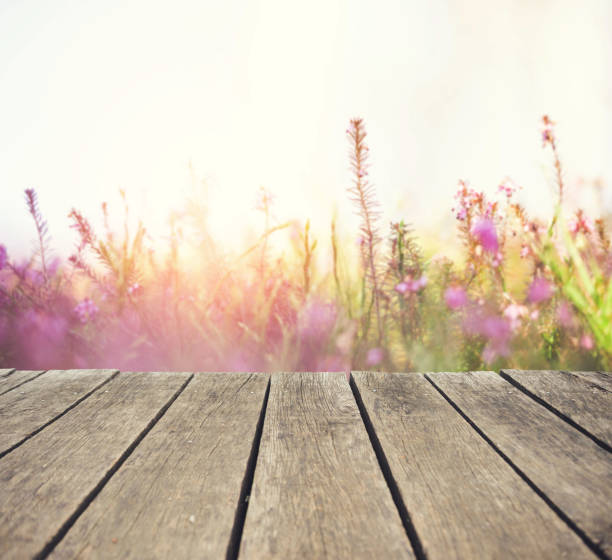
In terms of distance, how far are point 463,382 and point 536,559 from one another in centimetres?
79

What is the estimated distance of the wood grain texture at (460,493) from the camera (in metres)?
0.74

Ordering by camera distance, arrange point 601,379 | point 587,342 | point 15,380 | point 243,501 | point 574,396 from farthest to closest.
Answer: point 587,342, point 15,380, point 601,379, point 574,396, point 243,501

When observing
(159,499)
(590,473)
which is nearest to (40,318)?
(159,499)

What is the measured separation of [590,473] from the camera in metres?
0.95

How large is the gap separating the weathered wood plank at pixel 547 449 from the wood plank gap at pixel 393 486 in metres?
0.25

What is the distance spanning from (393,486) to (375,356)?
1.30m

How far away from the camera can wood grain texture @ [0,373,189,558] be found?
2.64ft

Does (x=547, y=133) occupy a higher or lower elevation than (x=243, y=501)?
higher

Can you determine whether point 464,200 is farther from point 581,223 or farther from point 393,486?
point 393,486

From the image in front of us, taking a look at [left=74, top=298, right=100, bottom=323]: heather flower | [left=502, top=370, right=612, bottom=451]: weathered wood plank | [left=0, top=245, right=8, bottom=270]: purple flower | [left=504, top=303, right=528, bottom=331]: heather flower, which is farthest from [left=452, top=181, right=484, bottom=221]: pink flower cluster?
[left=0, top=245, right=8, bottom=270]: purple flower

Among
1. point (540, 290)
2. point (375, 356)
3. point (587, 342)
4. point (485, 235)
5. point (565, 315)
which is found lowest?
point (375, 356)

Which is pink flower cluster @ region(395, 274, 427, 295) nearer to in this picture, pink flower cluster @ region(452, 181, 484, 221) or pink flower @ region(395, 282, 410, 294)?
pink flower @ region(395, 282, 410, 294)

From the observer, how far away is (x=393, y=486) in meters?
0.90

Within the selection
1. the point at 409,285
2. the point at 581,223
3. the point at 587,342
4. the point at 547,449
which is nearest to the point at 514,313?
the point at 587,342
